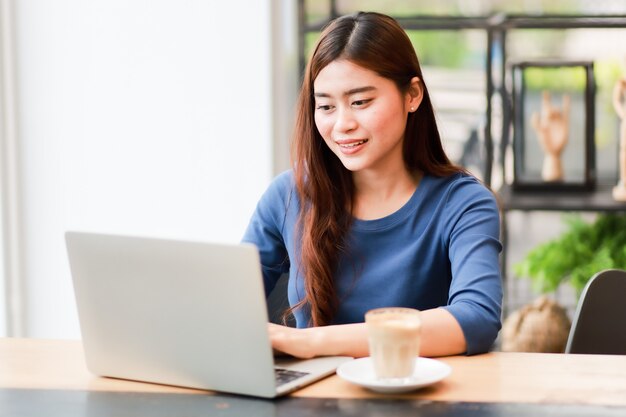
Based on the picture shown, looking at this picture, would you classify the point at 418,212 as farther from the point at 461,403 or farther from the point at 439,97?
the point at 439,97

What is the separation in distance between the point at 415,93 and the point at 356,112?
0.54 ft

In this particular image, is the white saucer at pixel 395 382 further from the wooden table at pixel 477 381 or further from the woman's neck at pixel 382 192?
the woman's neck at pixel 382 192

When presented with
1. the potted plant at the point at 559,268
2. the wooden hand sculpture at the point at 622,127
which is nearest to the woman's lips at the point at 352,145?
the wooden hand sculpture at the point at 622,127

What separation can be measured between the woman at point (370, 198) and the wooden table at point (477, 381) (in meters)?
0.20

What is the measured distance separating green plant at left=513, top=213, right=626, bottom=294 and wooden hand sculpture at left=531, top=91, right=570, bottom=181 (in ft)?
1.04

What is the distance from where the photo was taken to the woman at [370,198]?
6.29 ft

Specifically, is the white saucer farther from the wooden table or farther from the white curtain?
the white curtain

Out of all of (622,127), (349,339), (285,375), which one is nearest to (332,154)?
(349,339)

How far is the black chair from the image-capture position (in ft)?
6.40

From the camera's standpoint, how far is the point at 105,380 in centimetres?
160

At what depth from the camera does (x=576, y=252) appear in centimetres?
368

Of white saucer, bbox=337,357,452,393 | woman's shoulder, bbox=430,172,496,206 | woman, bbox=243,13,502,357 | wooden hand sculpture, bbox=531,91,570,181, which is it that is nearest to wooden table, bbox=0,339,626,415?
white saucer, bbox=337,357,452,393

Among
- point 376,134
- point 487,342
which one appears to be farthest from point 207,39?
point 487,342

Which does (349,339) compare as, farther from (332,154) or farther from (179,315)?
(332,154)
